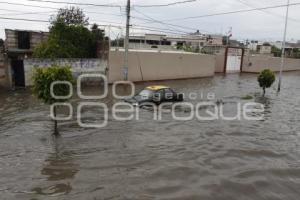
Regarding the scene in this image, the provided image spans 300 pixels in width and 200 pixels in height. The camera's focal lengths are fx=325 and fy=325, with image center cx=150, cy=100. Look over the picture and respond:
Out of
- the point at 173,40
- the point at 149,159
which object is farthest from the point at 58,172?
the point at 173,40

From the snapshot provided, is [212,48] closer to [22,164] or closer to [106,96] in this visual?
[106,96]

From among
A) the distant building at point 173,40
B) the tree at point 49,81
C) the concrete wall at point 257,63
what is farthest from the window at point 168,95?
the distant building at point 173,40

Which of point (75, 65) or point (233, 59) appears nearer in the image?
point (75, 65)

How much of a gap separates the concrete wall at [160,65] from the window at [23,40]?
26.1 ft

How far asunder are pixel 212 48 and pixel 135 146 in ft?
135

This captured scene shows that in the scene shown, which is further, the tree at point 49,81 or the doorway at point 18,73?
the doorway at point 18,73

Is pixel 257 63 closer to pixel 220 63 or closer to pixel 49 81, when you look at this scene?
pixel 220 63

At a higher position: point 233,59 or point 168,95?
point 233,59

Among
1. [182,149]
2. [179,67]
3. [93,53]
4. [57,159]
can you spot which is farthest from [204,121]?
[179,67]

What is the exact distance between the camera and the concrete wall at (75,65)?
2556 cm

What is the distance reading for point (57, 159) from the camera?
11.1 meters

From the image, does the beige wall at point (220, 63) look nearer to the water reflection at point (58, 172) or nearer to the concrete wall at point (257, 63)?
the concrete wall at point (257, 63)

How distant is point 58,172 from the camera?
33.0ft

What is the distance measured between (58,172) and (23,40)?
923 inches
